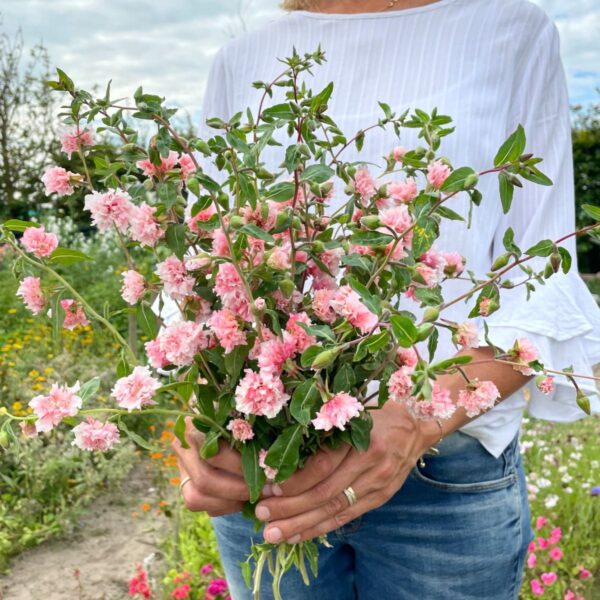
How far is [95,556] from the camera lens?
11.8 feet

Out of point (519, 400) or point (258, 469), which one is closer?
point (258, 469)

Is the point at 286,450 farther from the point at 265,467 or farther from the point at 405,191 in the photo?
the point at 405,191

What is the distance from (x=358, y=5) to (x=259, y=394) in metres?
1.00

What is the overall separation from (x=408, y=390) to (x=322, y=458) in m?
0.20

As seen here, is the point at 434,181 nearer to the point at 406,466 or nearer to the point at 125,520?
the point at 406,466

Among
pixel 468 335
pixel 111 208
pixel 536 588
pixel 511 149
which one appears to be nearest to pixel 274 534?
pixel 468 335

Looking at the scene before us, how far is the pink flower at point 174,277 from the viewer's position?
957 millimetres

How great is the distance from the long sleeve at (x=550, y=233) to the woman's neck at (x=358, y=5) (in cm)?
27

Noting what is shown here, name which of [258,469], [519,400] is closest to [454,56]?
[519,400]

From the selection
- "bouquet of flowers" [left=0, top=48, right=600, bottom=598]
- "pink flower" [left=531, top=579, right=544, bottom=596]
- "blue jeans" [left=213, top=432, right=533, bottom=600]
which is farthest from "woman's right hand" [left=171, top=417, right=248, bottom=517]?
"pink flower" [left=531, top=579, right=544, bottom=596]

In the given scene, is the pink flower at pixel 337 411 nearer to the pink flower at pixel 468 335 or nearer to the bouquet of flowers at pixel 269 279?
the bouquet of flowers at pixel 269 279

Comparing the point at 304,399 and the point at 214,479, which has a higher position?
the point at 304,399

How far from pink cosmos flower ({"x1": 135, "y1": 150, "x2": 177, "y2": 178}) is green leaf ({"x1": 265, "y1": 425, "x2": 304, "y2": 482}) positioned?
0.36 meters

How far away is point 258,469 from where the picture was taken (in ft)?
3.36
